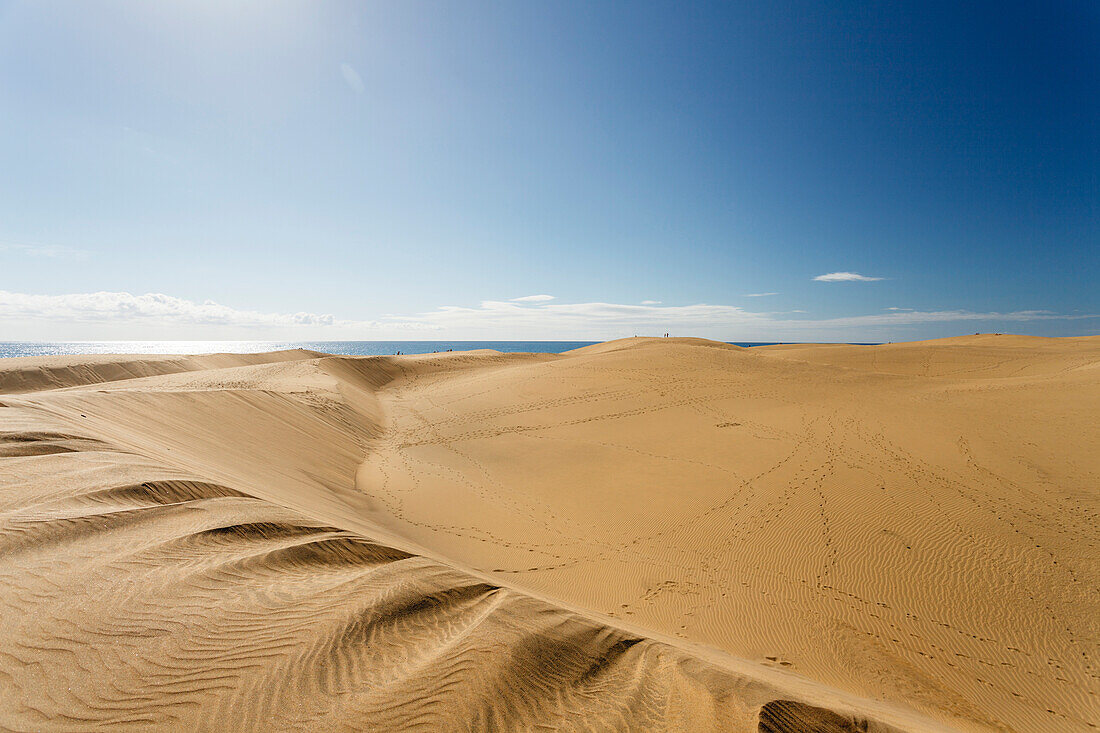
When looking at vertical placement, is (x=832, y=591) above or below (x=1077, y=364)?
below

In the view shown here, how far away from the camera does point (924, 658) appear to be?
4934mm

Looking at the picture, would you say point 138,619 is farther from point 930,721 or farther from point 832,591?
point 832,591

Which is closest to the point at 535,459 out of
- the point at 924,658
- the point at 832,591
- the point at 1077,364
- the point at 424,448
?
the point at 424,448

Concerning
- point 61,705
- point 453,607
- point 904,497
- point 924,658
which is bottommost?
point 924,658

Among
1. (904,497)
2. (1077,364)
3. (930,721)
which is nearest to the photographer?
(930,721)

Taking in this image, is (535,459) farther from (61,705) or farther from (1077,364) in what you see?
(1077,364)

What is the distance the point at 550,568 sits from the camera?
6.66 meters

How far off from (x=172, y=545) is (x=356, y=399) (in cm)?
1652

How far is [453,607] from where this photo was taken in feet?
11.6

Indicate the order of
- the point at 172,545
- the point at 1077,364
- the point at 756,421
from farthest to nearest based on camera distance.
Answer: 1. the point at 1077,364
2. the point at 756,421
3. the point at 172,545

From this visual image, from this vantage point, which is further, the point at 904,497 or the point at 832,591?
the point at 904,497

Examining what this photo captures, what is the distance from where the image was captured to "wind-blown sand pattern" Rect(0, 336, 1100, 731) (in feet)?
8.42

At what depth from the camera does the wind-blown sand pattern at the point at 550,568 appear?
101 inches

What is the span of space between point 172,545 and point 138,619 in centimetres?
103
